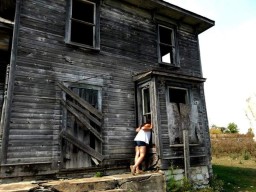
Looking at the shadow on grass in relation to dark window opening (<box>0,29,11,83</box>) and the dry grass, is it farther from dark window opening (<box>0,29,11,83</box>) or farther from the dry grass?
dark window opening (<box>0,29,11,83</box>)

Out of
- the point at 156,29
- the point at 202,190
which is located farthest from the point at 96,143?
the point at 156,29

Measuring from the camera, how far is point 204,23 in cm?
1148

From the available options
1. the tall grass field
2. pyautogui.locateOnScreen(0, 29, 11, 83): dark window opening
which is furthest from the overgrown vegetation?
pyautogui.locateOnScreen(0, 29, 11, 83): dark window opening

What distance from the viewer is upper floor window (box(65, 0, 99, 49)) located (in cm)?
825

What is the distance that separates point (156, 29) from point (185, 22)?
195 cm

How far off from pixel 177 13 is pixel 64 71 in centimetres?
611

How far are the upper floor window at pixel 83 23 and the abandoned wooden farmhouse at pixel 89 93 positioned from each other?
43 mm

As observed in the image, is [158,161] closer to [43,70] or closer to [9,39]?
[43,70]

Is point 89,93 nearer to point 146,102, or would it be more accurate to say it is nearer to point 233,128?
point 146,102

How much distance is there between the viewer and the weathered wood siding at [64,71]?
22.0 feet

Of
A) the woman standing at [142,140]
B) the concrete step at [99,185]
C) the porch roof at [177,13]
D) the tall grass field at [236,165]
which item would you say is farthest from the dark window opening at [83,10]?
the tall grass field at [236,165]

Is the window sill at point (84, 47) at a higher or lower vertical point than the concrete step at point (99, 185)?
higher

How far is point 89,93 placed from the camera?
7973 mm

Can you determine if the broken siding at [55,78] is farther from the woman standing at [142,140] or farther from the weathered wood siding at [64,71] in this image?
the woman standing at [142,140]
